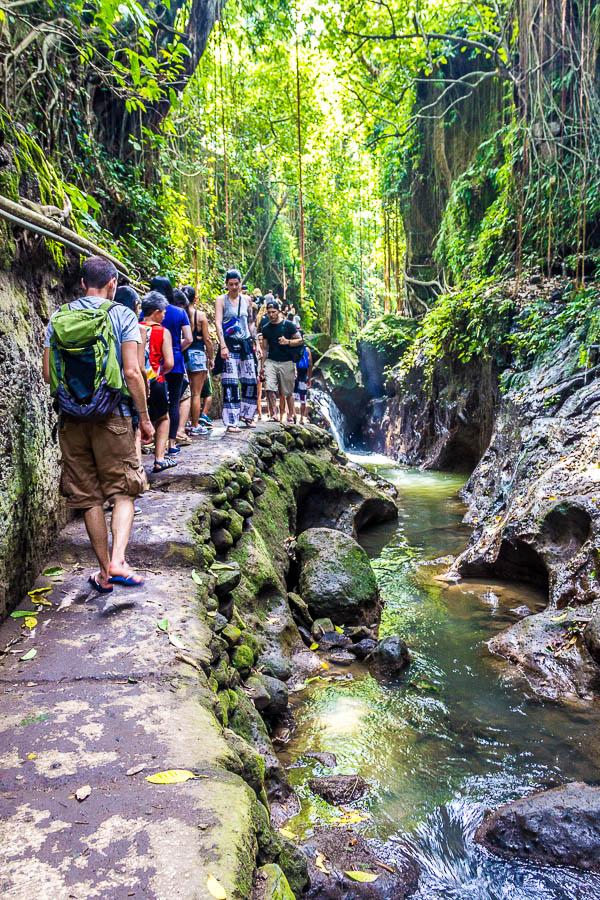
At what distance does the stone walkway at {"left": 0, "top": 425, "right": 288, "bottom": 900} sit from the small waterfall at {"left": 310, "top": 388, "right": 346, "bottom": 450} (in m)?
15.3

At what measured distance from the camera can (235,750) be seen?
229cm

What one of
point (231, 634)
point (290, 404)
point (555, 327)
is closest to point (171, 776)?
point (231, 634)

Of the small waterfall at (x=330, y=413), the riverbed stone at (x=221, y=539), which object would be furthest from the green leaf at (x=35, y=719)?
the small waterfall at (x=330, y=413)

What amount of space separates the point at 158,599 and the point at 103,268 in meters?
1.95

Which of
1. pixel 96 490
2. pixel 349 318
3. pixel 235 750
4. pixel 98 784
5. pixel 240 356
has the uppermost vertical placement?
pixel 349 318

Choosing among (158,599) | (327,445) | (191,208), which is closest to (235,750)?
(158,599)

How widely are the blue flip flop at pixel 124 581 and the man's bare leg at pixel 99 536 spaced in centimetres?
4

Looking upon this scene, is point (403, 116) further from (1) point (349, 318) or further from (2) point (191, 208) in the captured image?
(1) point (349, 318)

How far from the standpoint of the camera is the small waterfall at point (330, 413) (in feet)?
61.2

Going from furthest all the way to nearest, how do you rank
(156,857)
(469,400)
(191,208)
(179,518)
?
(469,400) → (191,208) → (179,518) → (156,857)

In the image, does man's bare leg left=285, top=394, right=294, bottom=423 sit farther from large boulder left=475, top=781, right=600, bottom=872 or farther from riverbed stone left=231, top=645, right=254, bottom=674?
large boulder left=475, top=781, right=600, bottom=872

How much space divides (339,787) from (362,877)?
622 millimetres

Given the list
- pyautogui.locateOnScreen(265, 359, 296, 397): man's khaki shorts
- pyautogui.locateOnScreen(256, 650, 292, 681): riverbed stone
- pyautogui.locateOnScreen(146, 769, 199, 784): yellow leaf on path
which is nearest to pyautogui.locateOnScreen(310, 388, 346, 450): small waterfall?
pyautogui.locateOnScreen(265, 359, 296, 397): man's khaki shorts

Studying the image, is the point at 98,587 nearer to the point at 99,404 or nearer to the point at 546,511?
the point at 99,404
